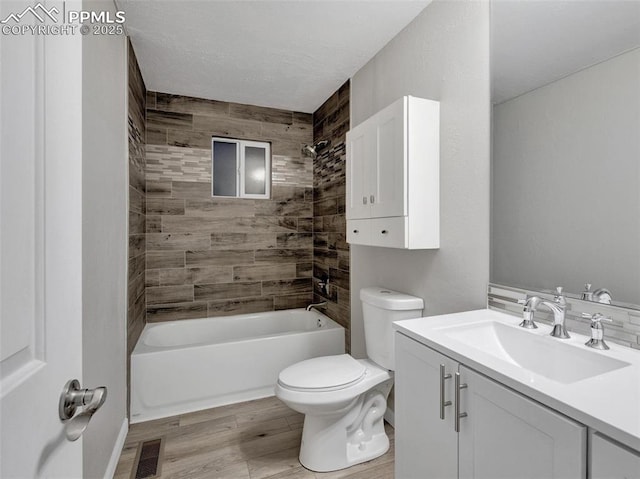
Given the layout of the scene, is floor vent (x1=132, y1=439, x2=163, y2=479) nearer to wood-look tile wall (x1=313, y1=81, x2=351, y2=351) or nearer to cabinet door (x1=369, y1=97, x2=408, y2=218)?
wood-look tile wall (x1=313, y1=81, x2=351, y2=351)

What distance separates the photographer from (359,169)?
205 centimetres

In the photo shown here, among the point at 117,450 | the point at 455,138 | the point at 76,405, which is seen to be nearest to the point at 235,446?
the point at 117,450

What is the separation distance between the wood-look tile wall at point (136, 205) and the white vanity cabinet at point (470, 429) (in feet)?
5.88

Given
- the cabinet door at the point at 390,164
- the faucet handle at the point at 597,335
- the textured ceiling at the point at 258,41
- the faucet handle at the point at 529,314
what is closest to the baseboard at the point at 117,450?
the cabinet door at the point at 390,164

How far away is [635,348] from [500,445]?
545mm

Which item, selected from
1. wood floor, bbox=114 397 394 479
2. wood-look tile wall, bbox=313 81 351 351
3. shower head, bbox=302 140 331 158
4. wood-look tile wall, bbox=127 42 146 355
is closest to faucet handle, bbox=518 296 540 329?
wood floor, bbox=114 397 394 479

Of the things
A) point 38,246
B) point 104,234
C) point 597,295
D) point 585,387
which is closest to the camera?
point 38,246

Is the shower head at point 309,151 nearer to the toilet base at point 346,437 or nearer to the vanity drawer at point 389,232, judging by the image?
the vanity drawer at point 389,232

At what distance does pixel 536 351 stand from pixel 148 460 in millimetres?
1991

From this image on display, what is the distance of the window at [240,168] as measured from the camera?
3205 millimetres

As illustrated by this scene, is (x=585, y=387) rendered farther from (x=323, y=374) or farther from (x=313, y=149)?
(x=313, y=149)

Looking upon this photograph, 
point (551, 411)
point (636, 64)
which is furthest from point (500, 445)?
point (636, 64)

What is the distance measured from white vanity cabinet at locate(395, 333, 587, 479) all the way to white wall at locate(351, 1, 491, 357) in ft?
1.85

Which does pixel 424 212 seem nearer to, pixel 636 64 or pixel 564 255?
pixel 564 255
